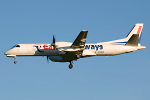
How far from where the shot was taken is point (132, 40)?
1746 inches

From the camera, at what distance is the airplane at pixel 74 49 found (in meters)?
40.3

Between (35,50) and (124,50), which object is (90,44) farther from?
(35,50)

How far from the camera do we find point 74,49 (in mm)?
40594

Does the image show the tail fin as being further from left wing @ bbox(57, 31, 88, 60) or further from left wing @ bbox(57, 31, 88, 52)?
left wing @ bbox(57, 31, 88, 52)

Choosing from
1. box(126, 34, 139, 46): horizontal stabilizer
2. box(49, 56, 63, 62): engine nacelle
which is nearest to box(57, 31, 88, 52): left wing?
box(49, 56, 63, 62): engine nacelle

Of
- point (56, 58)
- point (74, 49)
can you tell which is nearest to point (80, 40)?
point (74, 49)

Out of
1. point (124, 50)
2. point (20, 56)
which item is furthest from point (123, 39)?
point (20, 56)

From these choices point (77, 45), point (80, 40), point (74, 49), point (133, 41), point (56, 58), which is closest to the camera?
point (80, 40)

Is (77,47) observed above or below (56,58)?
above

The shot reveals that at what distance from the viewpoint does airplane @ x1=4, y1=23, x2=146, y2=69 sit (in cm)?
4028

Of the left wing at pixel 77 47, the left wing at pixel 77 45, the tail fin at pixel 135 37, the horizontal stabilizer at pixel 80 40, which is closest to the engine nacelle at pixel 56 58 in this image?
the left wing at pixel 77 47

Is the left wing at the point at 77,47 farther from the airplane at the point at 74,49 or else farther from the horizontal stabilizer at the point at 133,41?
the horizontal stabilizer at the point at 133,41

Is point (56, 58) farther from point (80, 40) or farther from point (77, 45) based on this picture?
point (80, 40)

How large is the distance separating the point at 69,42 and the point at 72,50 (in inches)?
55.2
